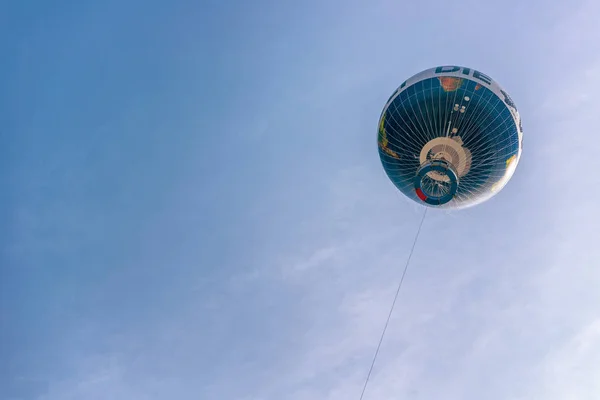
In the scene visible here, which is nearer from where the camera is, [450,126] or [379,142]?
[450,126]

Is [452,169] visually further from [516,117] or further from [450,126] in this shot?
[516,117]

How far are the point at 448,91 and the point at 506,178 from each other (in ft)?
30.6

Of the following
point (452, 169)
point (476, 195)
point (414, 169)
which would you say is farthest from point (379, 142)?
point (476, 195)

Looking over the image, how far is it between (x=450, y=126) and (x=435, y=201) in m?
6.57

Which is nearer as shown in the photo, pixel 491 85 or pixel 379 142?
pixel 491 85

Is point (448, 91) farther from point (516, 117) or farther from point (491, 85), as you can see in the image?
point (516, 117)

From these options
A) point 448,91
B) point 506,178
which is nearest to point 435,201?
point 506,178

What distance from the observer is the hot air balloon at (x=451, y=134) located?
39062 millimetres

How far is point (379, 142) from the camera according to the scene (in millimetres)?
42875

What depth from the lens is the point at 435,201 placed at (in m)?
41.9

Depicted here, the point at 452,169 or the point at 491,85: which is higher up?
the point at 491,85

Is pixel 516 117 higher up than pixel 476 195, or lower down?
higher up

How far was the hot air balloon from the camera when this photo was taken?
3906cm

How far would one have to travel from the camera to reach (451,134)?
39.8m
